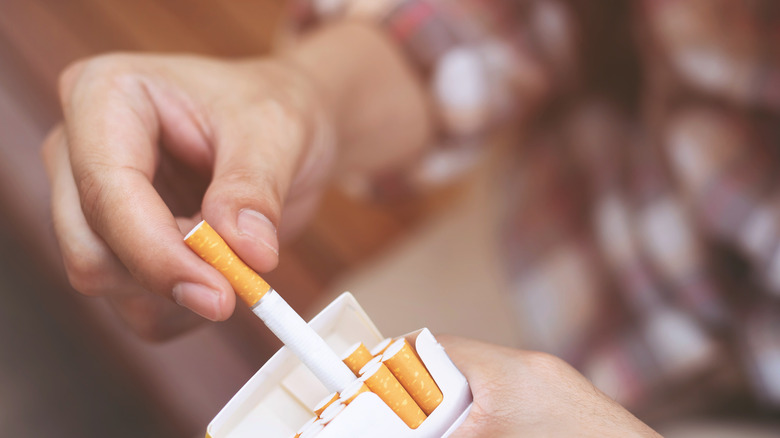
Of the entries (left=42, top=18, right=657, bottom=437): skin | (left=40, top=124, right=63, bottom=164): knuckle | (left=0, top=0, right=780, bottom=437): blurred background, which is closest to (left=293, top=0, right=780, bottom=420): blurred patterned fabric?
(left=0, top=0, right=780, bottom=437): blurred background

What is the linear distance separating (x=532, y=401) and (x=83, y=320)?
1.58ft

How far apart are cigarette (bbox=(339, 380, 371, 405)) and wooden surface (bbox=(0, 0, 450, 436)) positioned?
24cm

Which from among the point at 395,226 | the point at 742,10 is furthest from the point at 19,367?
the point at 742,10

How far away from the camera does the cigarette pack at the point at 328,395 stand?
0.72 feet

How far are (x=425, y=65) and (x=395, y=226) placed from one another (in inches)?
11.2

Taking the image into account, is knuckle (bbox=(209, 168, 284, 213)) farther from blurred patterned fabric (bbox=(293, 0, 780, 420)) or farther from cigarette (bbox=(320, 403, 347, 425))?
blurred patterned fabric (bbox=(293, 0, 780, 420))

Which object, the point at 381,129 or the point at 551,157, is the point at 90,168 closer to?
the point at 381,129

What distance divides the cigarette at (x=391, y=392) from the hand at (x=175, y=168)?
56mm

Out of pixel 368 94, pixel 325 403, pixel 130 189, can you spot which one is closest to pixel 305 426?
pixel 325 403

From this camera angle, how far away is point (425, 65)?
50cm

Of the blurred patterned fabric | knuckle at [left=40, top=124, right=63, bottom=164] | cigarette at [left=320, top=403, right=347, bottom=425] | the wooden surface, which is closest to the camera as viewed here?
cigarette at [left=320, top=403, right=347, bottom=425]

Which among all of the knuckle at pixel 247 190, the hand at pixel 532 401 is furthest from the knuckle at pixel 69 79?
the hand at pixel 532 401

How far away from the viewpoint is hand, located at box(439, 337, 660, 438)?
0.75 feet

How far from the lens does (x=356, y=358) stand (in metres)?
0.23
